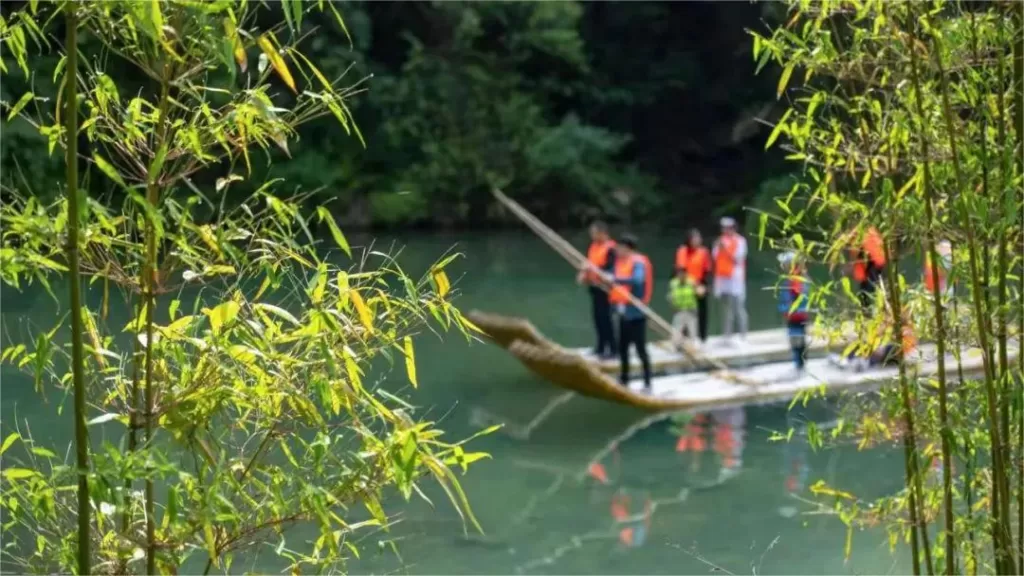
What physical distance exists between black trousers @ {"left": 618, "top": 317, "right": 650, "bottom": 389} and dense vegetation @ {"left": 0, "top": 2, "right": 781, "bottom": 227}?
41.0 feet

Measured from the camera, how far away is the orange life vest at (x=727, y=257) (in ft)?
33.6

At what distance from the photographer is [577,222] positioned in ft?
79.8

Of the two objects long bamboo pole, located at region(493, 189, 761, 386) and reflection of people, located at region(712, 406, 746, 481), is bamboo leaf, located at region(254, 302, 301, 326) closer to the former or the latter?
reflection of people, located at region(712, 406, 746, 481)

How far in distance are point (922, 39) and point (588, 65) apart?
22.9 metres

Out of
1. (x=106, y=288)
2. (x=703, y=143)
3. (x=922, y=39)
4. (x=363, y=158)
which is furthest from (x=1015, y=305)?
(x=703, y=143)

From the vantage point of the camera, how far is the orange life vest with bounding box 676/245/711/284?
991 centimetres

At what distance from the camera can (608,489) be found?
6957 millimetres

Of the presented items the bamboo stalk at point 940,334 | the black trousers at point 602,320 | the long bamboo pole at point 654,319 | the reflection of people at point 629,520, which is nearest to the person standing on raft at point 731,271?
the long bamboo pole at point 654,319

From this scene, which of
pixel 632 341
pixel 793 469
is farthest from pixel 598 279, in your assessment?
pixel 793 469

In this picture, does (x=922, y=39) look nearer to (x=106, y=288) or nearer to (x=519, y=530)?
(x=106, y=288)

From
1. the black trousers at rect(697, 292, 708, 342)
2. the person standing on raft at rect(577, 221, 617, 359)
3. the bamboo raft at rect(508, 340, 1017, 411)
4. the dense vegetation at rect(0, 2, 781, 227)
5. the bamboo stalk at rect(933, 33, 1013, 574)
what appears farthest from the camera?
the dense vegetation at rect(0, 2, 781, 227)

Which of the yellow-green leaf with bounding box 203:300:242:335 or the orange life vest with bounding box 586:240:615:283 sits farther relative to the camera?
the orange life vest with bounding box 586:240:615:283

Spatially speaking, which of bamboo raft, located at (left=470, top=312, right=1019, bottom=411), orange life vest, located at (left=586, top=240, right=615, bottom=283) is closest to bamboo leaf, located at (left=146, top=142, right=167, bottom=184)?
bamboo raft, located at (left=470, top=312, right=1019, bottom=411)

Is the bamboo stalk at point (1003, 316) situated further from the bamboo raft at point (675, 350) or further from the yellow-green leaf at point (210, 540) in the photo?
the bamboo raft at point (675, 350)
